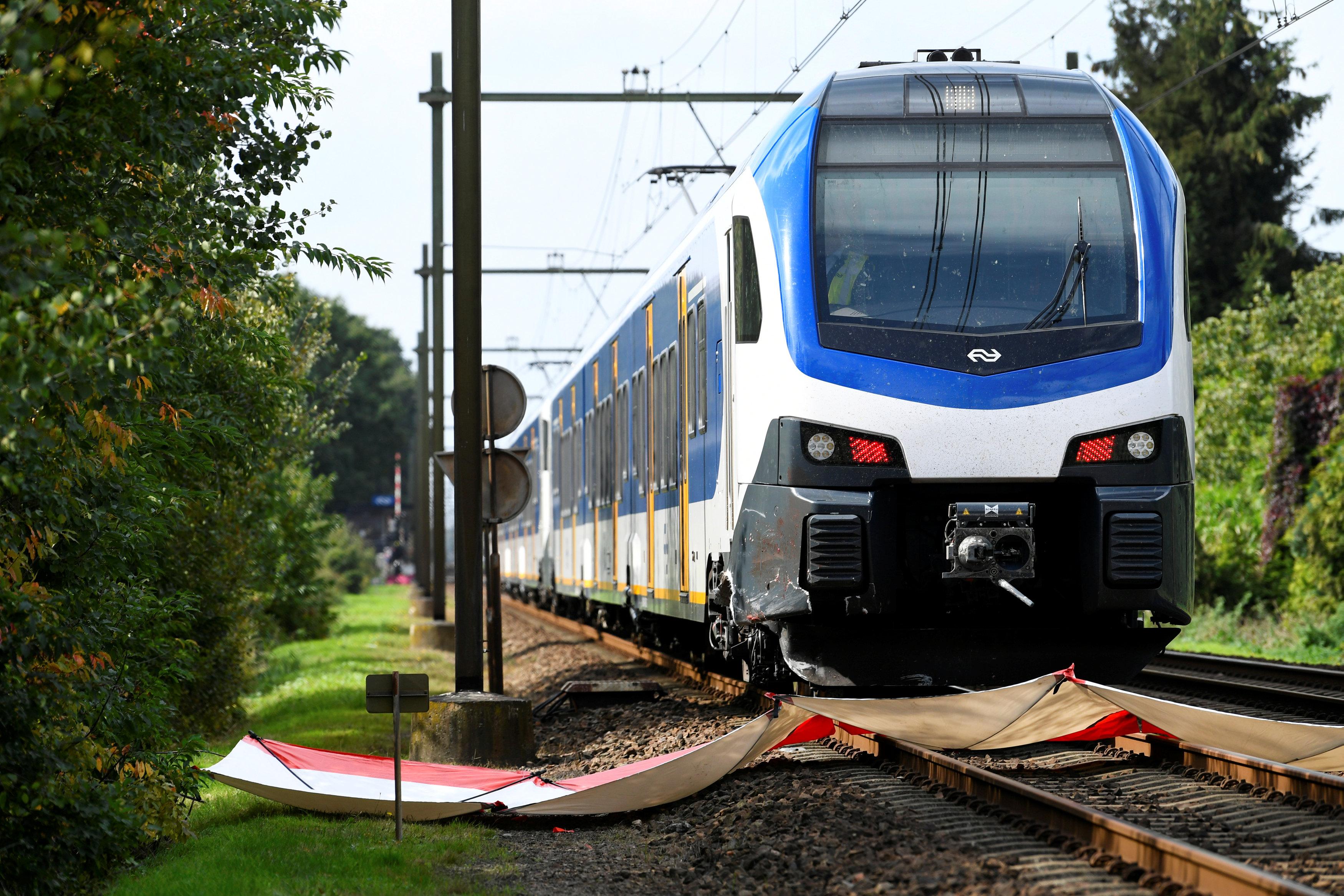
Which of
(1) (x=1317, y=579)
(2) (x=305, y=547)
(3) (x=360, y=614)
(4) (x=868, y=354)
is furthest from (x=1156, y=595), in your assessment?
(3) (x=360, y=614)

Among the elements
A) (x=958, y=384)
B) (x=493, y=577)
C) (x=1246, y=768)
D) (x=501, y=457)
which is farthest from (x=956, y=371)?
(x=493, y=577)

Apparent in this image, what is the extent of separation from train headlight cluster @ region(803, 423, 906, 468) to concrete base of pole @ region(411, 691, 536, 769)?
8.87ft

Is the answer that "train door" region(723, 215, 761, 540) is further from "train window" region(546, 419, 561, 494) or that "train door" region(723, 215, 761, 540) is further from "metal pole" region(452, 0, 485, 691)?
"train window" region(546, 419, 561, 494)

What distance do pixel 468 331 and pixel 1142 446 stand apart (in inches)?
192

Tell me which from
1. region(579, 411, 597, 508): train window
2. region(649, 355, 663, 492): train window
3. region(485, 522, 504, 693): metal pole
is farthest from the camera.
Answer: region(579, 411, 597, 508): train window

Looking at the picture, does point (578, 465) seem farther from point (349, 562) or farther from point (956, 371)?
point (349, 562)

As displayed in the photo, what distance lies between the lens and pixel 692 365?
1223 cm

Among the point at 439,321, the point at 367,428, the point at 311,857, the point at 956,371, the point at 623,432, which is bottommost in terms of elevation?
the point at 311,857

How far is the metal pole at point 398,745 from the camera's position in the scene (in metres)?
7.60

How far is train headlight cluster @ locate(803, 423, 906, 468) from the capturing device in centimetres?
903

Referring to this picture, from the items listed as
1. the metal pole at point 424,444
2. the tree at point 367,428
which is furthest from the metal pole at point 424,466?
the tree at point 367,428

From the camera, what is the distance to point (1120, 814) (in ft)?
22.6

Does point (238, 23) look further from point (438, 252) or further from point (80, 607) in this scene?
point (438, 252)

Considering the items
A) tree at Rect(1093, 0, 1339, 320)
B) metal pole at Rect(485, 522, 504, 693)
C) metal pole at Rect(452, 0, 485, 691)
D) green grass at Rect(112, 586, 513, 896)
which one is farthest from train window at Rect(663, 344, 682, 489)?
tree at Rect(1093, 0, 1339, 320)
